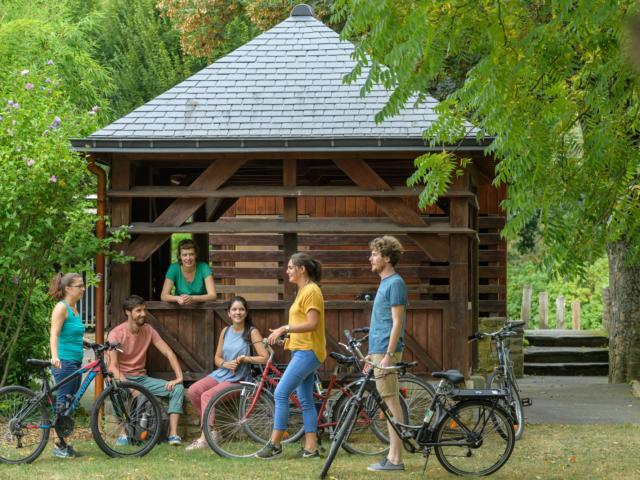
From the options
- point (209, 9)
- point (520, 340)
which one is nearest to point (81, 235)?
point (520, 340)

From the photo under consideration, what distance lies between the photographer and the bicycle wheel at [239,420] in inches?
388

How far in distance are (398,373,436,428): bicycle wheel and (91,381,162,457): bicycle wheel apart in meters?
2.26

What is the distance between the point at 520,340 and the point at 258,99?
29.7 ft

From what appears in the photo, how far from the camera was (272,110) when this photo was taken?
1147 cm

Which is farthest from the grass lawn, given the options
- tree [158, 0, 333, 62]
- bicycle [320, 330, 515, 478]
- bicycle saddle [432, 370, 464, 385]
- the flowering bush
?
tree [158, 0, 333, 62]

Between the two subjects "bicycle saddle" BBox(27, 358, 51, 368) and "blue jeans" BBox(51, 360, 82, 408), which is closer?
"bicycle saddle" BBox(27, 358, 51, 368)

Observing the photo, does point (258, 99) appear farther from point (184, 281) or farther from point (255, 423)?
point (255, 423)

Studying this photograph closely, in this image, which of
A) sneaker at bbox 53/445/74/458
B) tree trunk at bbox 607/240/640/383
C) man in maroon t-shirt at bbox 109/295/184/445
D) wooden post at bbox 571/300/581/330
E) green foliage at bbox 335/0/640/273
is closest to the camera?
green foliage at bbox 335/0/640/273

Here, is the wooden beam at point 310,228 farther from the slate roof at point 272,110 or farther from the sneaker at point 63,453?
the sneaker at point 63,453

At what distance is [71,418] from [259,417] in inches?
65.2

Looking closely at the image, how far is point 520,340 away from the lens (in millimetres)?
19078

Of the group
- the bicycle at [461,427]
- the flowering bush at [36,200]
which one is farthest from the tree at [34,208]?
the bicycle at [461,427]

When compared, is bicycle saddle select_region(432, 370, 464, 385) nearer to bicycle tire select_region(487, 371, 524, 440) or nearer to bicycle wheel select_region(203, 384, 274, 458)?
bicycle wheel select_region(203, 384, 274, 458)

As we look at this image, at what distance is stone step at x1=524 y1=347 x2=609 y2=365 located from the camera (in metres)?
20.4
